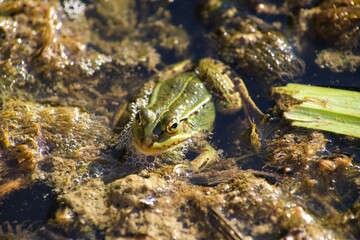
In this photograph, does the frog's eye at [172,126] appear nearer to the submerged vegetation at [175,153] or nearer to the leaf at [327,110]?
the submerged vegetation at [175,153]

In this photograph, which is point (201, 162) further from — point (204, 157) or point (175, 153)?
point (175, 153)

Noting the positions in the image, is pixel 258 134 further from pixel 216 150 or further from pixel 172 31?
pixel 172 31

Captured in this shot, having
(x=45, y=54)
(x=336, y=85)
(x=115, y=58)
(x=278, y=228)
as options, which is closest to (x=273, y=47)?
(x=336, y=85)

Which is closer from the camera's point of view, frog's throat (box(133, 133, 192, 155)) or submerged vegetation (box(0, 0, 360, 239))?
submerged vegetation (box(0, 0, 360, 239))

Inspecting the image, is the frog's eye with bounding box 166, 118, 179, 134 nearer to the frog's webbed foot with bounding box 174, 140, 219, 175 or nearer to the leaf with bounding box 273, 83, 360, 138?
the frog's webbed foot with bounding box 174, 140, 219, 175

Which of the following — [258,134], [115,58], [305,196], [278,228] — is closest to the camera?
[278,228]

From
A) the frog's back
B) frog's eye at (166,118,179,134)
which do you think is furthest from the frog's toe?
the frog's back

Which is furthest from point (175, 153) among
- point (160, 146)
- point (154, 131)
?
point (154, 131)
